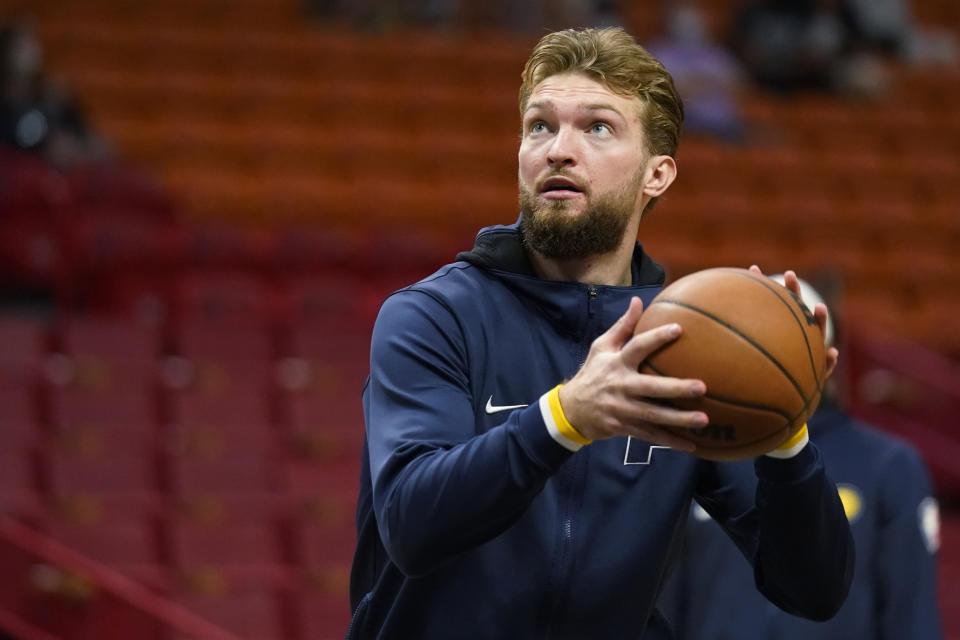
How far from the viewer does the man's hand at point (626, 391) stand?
1.70m

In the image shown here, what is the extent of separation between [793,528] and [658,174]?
0.62 metres

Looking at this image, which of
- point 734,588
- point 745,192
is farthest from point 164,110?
point 734,588

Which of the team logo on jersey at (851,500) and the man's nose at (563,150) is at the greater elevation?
the man's nose at (563,150)

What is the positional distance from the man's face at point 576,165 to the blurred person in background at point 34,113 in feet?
19.4

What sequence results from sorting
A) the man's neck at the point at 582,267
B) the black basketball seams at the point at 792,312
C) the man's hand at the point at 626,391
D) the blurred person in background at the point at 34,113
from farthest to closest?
the blurred person in background at the point at 34,113, the man's neck at the point at 582,267, the black basketball seams at the point at 792,312, the man's hand at the point at 626,391

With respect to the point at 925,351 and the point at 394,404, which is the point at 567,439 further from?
the point at 925,351

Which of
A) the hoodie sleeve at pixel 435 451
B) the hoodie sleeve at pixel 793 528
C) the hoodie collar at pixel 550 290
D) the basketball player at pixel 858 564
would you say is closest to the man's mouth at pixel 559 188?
the hoodie collar at pixel 550 290

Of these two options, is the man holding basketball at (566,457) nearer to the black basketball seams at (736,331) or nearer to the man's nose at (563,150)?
the man's nose at (563,150)

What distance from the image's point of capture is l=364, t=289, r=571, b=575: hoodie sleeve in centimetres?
179

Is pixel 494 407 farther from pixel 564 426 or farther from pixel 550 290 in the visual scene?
pixel 564 426

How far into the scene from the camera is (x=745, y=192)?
10031 mm

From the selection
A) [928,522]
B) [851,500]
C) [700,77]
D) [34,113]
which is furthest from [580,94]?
[700,77]

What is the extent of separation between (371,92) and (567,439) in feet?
27.0

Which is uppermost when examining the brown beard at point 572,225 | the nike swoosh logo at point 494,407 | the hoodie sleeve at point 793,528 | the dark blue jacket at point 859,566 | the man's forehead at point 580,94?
the man's forehead at point 580,94
